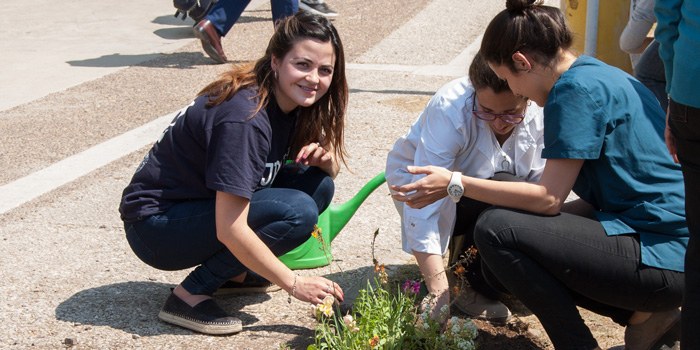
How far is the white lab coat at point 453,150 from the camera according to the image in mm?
3158

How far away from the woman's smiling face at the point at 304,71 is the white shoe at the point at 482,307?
2.79 feet

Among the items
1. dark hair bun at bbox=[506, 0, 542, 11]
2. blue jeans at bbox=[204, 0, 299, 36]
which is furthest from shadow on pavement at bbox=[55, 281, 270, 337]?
blue jeans at bbox=[204, 0, 299, 36]

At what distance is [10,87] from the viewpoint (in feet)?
23.8

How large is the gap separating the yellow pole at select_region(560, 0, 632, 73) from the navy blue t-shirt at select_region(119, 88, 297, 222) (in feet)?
10.7

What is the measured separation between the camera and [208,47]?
25.5 feet

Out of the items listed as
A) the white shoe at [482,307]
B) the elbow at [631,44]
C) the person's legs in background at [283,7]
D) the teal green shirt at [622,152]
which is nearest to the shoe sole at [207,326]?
the white shoe at [482,307]

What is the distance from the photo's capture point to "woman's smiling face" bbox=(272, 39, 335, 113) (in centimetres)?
320

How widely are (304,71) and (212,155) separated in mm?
411

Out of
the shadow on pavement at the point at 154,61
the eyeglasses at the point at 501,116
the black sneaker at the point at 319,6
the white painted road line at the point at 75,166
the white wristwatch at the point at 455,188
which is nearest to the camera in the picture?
the white wristwatch at the point at 455,188

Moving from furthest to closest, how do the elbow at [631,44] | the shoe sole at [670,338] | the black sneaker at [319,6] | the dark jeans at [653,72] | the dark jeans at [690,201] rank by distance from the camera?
the black sneaker at [319,6] < the elbow at [631,44] < the dark jeans at [653,72] < the shoe sole at [670,338] < the dark jeans at [690,201]

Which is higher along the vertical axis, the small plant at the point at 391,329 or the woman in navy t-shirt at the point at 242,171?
the woman in navy t-shirt at the point at 242,171

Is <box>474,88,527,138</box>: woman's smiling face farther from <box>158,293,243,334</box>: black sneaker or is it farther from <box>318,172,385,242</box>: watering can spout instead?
<box>158,293,243,334</box>: black sneaker

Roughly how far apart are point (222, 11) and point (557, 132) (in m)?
5.53

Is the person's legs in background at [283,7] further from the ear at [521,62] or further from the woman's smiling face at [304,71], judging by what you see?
the ear at [521,62]
